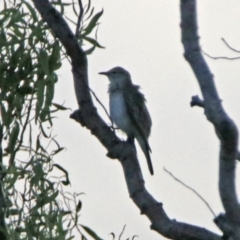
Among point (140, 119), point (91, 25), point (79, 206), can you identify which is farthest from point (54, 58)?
point (140, 119)

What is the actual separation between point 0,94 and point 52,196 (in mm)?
448

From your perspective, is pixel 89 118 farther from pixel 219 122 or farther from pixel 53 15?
pixel 219 122

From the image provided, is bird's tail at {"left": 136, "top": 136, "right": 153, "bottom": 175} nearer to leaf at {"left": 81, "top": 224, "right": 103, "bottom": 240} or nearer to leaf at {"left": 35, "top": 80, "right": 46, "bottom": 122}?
leaf at {"left": 81, "top": 224, "right": 103, "bottom": 240}

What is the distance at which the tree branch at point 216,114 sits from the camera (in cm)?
263

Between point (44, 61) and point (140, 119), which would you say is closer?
point (44, 61)

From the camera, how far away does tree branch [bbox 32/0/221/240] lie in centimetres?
326

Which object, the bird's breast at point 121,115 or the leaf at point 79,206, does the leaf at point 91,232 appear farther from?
the bird's breast at point 121,115

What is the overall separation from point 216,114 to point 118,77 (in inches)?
184

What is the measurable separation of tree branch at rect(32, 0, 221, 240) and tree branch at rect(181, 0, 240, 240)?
464 millimetres

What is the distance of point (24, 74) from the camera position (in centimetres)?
353

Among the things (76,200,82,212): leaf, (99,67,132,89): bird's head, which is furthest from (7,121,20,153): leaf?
(99,67,132,89): bird's head

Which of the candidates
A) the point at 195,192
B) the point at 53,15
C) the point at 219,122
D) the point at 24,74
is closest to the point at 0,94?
the point at 24,74

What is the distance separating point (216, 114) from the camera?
2.63 m

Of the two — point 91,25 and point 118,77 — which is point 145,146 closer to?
point 118,77
